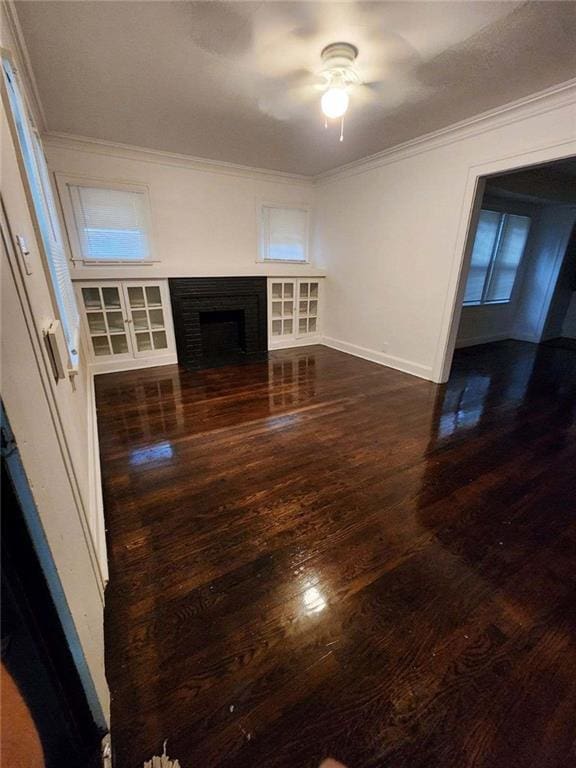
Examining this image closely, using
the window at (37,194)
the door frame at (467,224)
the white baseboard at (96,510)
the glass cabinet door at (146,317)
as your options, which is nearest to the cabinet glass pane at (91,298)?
the glass cabinet door at (146,317)

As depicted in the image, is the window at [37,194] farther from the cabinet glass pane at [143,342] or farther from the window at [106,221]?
the cabinet glass pane at [143,342]

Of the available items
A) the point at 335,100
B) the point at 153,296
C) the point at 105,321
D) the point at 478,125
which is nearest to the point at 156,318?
the point at 153,296

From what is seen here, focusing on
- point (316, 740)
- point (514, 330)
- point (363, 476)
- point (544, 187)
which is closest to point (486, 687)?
point (316, 740)

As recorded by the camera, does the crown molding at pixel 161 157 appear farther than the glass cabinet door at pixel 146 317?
No

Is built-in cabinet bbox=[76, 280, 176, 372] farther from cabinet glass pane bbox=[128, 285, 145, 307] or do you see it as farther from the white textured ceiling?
the white textured ceiling

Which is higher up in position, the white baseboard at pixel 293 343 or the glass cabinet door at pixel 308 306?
the glass cabinet door at pixel 308 306

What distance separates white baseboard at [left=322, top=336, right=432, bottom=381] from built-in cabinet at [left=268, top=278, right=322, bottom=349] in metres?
0.37

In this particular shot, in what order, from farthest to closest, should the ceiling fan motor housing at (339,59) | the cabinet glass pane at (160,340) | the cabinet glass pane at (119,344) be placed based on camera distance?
the cabinet glass pane at (160,340), the cabinet glass pane at (119,344), the ceiling fan motor housing at (339,59)

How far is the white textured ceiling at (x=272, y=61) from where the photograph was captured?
1.66 meters

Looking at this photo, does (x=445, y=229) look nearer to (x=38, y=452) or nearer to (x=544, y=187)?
(x=544, y=187)

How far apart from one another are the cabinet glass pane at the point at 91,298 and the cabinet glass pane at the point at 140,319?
1.26 feet

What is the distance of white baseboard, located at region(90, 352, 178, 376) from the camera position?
3.81 metres

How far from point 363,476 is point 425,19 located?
101 inches

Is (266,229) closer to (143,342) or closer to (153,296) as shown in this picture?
(153,296)
